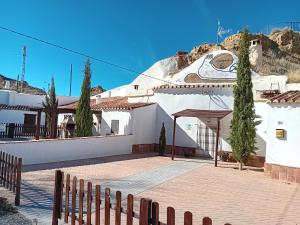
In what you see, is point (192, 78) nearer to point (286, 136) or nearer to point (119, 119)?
→ point (119, 119)

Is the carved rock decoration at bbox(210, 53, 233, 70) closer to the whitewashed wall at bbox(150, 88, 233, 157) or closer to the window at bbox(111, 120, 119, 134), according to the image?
the whitewashed wall at bbox(150, 88, 233, 157)

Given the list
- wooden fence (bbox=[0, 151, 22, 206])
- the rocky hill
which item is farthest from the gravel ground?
the rocky hill

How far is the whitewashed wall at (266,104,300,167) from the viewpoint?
40.1 ft

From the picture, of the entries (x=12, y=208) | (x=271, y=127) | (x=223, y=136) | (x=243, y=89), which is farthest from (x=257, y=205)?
(x=223, y=136)

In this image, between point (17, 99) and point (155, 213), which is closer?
point (155, 213)

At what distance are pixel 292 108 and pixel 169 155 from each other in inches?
348

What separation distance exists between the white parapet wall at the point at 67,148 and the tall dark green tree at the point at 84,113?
253cm

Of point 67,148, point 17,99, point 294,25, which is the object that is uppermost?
point 294,25

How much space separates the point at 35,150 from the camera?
45.8 ft

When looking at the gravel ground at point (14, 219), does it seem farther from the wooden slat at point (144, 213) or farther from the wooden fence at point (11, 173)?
the wooden slat at point (144, 213)

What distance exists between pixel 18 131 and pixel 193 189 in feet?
64.0

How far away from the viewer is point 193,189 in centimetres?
1045

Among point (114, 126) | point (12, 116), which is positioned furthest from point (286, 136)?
point (12, 116)

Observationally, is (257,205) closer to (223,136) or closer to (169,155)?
(223,136)
